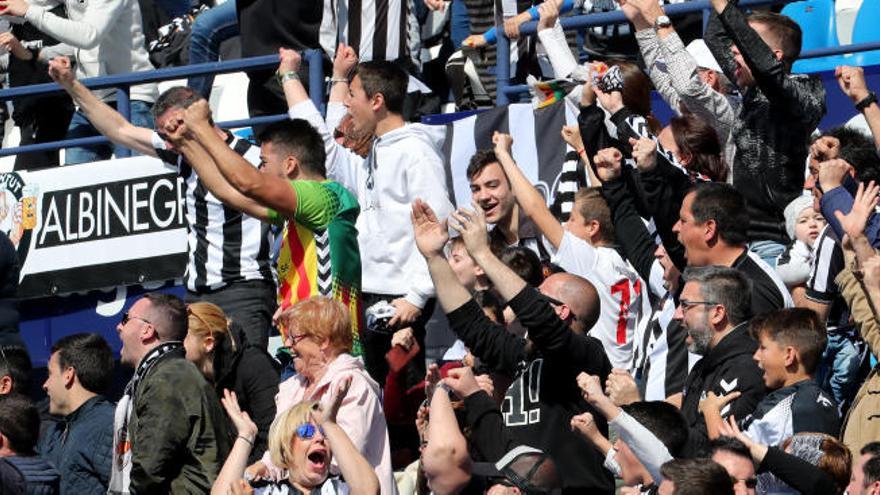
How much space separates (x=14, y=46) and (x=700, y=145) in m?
6.44

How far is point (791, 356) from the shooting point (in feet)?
26.0

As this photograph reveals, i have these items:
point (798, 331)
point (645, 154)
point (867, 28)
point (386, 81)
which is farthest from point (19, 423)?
point (867, 28)

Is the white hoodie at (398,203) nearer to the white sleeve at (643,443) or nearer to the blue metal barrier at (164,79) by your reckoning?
the blue metal barrier at (164,79)

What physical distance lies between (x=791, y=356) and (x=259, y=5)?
5.68 meters

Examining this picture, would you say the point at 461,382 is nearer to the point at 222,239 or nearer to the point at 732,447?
the point at 732,447

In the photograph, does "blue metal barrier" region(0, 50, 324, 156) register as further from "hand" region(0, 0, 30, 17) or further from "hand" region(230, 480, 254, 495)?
"hand" region(230, 480, 254, 495)

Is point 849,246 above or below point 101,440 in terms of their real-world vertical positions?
above

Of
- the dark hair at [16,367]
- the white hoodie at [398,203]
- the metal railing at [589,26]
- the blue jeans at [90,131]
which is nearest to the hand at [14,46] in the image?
the blue jeans at [90,131]

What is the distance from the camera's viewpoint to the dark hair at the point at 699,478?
22.5 ft

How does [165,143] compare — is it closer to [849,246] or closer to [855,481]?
[849,246]

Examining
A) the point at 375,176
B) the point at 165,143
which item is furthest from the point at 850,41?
the point at 165,143

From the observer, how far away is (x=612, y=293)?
9.81 m

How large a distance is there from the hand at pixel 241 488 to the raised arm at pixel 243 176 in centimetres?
155

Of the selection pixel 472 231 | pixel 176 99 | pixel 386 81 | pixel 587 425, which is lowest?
pixel 587 425
